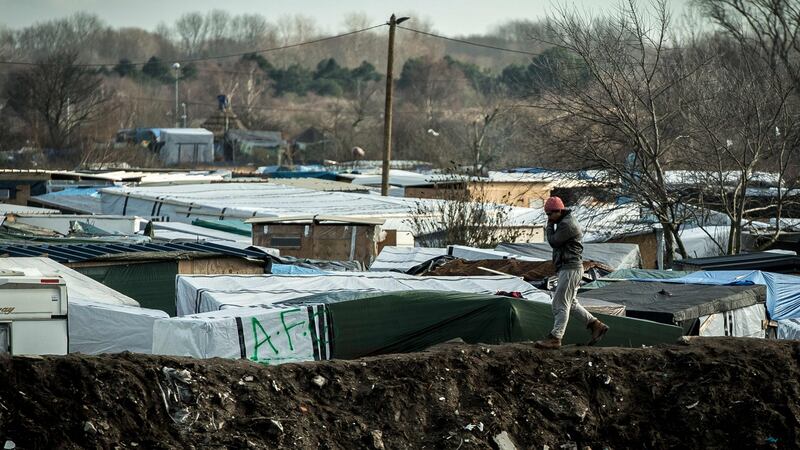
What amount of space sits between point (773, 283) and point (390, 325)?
7.09 meters

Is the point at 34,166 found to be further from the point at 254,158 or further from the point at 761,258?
the point at 761,258

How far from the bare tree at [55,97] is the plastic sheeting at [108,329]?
6475cm

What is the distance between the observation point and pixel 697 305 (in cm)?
1652

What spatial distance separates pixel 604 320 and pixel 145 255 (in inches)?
315

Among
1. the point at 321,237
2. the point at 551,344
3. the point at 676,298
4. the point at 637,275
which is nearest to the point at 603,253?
the point at 637,275

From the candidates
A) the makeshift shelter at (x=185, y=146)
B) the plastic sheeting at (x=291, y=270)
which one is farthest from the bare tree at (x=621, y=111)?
the makeshift shelter at (x=185, y=146)

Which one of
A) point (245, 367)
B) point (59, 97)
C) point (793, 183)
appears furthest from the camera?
point (59, 97)

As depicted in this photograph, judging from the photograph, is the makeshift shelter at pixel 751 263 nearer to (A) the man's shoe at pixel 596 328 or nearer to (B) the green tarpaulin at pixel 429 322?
(B) the green tarpaulin at pixel 429 322

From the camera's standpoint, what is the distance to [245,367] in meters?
11.3

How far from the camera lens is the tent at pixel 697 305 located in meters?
16.3

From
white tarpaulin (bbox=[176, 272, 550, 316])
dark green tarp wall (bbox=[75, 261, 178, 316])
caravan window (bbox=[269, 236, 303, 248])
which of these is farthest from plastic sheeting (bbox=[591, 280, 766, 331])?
caravan window (bbox=[269, 236, 303, 248])

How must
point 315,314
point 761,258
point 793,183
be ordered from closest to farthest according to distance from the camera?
point 315,314, point 761,258, point 793,183

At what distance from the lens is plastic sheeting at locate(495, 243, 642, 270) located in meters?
23.8

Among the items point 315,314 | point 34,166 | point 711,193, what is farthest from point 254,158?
point 315,314
